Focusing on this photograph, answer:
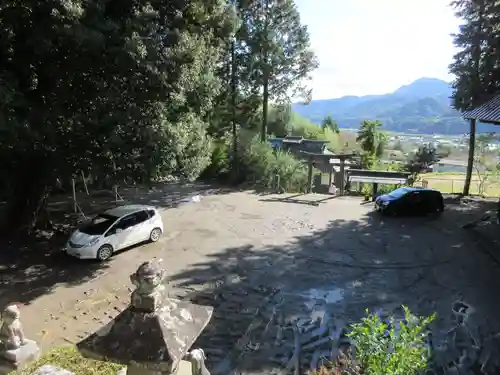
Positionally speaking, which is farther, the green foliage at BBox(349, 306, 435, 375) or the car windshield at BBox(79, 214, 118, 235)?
the car windshield at BBox(79, 214, 118, 235)

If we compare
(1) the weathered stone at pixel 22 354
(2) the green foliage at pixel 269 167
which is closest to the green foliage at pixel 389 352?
(1) the weathered stone at pixel 22 354

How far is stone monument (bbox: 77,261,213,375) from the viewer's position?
3625 millimetres

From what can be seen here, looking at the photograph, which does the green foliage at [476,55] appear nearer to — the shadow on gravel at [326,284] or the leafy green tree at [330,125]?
the shadow on gravel at [326,284]

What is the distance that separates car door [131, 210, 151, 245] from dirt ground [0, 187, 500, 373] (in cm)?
44

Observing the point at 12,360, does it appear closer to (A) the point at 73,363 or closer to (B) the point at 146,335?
(B) the point at 146,335

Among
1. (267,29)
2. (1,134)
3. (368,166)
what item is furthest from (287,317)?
(368,166)

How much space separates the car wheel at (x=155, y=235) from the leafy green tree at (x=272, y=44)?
54.1 ft

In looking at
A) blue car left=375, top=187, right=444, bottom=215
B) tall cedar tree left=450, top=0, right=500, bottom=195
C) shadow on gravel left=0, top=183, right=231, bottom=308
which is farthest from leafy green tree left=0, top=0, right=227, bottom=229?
tall cedar tree left=450, top=0, right=500, bottom=195

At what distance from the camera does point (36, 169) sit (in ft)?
50.0

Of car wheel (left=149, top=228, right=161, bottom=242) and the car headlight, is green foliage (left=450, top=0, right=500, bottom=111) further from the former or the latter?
the car headlight

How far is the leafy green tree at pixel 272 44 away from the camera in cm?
2832

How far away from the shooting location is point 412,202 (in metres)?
21.2

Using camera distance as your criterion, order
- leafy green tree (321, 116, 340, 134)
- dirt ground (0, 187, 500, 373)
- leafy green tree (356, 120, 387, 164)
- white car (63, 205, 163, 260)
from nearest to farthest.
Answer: dirt ground (0, 187, 500, 373) → white car (63, 205, 163, 260) → leafy green tree (356, 120, 387, 164) → leafy green tree (321, 116, 340, 134)

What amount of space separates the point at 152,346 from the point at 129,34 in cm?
1038
